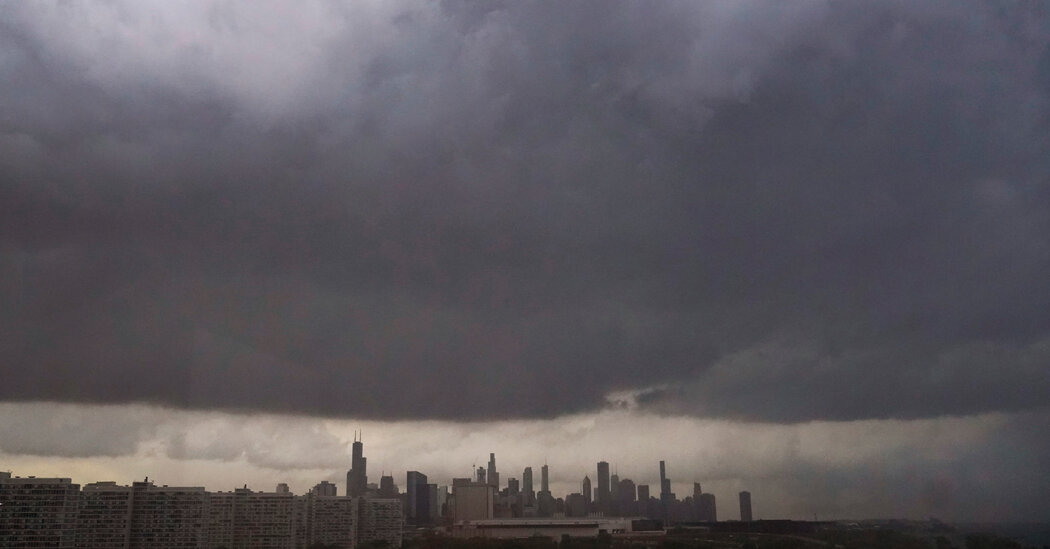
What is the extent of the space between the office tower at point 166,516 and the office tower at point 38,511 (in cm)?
A: 151

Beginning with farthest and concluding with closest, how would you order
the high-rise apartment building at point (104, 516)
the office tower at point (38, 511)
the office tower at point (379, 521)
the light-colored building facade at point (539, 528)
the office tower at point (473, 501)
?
the office tower at point (473, 501), the light-colored building facade at point (539, 528), the office tower at point (379, 521), the high-rise apartment building at point (104, 516), the office tower at point (38, 511)

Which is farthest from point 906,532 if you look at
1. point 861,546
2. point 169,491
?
point 169,491

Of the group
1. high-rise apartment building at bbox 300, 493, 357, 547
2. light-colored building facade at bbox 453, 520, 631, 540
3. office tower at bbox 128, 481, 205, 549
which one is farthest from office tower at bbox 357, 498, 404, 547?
office tower at bbox 128, 481, 205, 549

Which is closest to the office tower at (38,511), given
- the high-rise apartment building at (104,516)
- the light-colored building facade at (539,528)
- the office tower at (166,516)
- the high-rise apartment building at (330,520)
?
the high-rise apartment building at (104,516)

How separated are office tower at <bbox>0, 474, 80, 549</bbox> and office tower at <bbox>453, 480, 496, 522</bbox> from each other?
46.1ft

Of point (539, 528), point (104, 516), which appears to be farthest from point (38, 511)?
point (539, 528)

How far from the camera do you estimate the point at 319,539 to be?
26.0 metres

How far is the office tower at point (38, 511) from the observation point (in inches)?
881

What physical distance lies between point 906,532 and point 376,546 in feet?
46.9

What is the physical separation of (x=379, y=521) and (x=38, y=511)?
10.0m

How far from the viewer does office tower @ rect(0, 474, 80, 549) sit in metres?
22.4

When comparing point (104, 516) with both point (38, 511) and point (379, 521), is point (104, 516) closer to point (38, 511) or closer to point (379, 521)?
point (38, 511)

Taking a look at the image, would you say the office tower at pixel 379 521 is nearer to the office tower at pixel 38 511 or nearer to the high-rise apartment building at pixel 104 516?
the high-rise apartment building at pixel 104 516

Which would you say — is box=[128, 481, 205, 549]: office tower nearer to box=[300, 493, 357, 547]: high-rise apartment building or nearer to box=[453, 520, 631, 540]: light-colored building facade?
box=[300, 493, 357, 547]: high-rise apartment building
